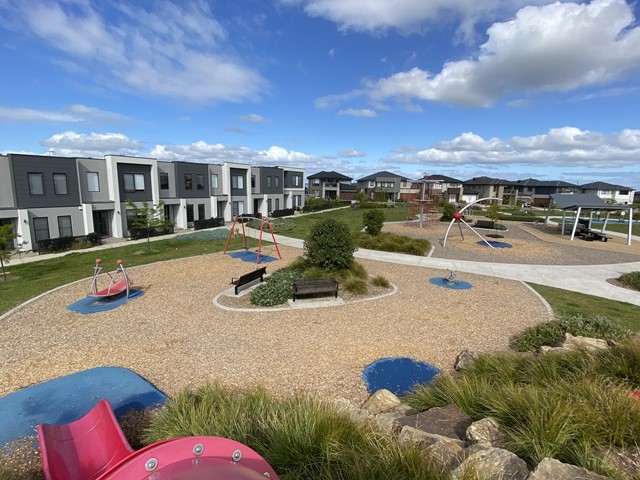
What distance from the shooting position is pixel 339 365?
7.82 metres

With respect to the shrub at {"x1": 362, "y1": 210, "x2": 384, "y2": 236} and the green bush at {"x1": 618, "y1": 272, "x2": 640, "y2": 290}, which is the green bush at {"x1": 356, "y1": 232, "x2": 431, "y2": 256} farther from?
the green bush at {"x1": 618, "y1": 272, "x2": 640, "y2": 290}

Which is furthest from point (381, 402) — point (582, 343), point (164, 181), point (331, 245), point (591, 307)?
point (164, 181)

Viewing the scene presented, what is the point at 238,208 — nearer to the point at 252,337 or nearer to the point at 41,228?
the point at 41,228

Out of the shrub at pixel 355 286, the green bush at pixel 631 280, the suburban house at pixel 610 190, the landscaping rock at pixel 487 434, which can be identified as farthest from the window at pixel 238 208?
the suburban house at pixel 610 190

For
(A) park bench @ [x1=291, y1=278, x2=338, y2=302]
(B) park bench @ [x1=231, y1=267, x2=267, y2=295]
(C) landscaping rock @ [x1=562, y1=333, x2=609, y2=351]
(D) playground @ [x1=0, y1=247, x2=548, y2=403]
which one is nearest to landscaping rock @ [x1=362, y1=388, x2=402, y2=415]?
(D) playground @ [x1=0, y1=247, x2=548, y2=403]

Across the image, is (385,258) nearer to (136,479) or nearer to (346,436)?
(346,436)

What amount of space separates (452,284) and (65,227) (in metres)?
28.8

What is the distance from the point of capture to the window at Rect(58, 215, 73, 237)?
2659 cm

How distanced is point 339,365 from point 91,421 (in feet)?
15.7

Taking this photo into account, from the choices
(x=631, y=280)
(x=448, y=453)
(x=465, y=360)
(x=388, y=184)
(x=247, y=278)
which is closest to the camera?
(x=448, y=453)

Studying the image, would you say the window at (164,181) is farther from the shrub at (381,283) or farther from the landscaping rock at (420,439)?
the landscaping rock at (420,439)

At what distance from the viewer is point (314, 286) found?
12.2m

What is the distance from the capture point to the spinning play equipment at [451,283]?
47.1 ft

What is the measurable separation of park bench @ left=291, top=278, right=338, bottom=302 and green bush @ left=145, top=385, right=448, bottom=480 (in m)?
6.63
